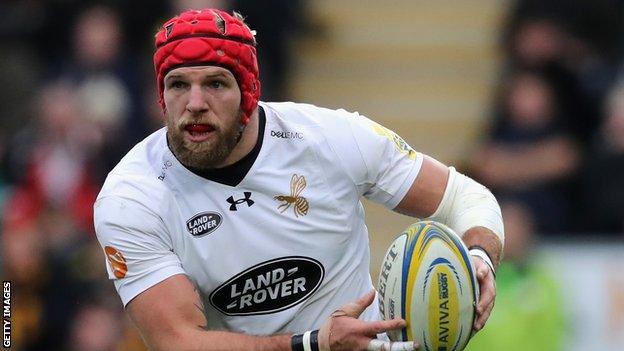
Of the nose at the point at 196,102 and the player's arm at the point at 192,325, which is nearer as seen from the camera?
the player's arm at the point at 192,325

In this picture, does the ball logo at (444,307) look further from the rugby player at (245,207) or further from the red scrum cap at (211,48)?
the red scrum cap at (211,48)

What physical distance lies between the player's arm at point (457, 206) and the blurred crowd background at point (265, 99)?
3189mm

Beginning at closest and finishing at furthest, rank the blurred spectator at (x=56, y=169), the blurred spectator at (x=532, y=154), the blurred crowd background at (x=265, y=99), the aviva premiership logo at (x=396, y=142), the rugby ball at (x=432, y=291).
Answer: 1. the rugby ball at (x=432, y=291)
2. the aviva premiership logo at (x=396, y=142)
3. the blurred crowd background at (x=265, y=99)
4. the blurred spectator at (x=532, y=154)
5. the blurred spectator at (x=56, y=169)

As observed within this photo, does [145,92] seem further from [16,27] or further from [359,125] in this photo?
[359,125]

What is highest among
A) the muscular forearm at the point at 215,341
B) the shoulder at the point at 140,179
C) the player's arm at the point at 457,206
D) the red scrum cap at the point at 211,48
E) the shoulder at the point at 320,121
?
the red scrum cap at the point at 211,48

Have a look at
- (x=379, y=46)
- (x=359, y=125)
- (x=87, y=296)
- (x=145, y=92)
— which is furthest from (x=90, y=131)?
(x=359, y=125)

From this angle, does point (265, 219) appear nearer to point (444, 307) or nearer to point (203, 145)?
point (203, 145)

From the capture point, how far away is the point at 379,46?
13.2 m

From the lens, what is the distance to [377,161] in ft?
19.9

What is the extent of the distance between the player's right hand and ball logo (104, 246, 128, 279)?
85 centimetres

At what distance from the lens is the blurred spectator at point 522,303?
9.24 m

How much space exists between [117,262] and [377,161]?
1159 millimetres

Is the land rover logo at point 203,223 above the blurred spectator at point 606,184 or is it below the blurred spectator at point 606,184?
above

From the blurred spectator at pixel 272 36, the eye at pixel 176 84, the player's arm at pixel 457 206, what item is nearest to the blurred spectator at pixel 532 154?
the blurred spectator at pixel 272 36
